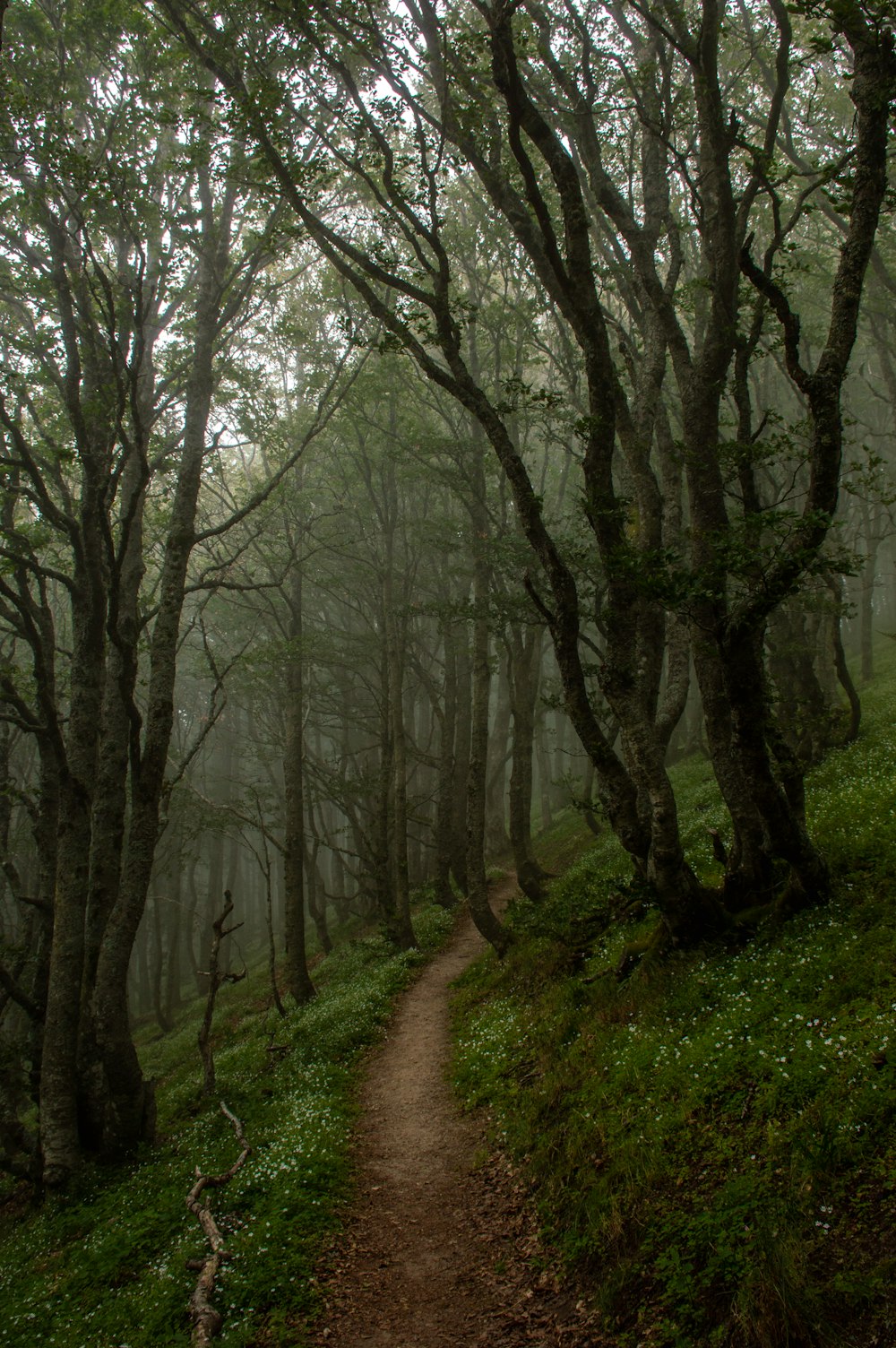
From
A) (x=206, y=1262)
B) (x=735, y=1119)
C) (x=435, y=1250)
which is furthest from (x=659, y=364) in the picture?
(x=206, y=1262)

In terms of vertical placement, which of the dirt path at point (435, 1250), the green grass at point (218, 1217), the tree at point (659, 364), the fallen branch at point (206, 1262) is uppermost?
the tree at point (659, 364)

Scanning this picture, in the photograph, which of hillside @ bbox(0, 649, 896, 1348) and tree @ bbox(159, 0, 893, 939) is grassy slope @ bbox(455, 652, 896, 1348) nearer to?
hillside @ bbox(0, 649, 896, 1348)

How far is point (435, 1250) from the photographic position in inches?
268

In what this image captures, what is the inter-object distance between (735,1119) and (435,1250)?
3.23 m

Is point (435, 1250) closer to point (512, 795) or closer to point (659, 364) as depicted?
point (659, 364)

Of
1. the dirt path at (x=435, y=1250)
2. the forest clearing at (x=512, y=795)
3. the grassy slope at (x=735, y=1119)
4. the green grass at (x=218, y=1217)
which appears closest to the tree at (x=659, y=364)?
the forest clearing at (x=512, y=795)

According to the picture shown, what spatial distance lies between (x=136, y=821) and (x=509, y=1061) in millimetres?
6462

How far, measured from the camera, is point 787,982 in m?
6.82

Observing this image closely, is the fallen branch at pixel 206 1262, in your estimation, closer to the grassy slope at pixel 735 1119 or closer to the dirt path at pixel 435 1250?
the dirt path at pixel 435 1250

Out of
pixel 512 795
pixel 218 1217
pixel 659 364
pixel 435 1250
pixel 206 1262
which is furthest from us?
pixel 512 795

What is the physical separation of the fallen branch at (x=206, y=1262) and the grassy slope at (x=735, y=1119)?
115 inches

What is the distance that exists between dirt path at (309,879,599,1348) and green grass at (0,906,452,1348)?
1.19 ft

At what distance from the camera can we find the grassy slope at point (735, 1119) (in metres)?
4.46

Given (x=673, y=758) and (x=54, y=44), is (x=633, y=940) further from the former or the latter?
(x=673, y=758)
